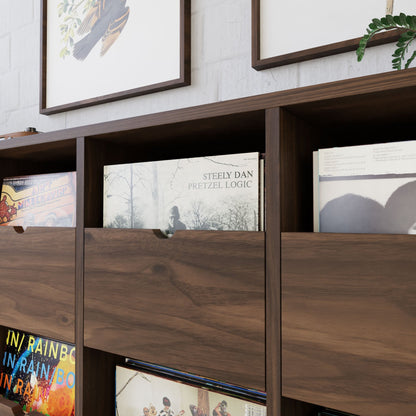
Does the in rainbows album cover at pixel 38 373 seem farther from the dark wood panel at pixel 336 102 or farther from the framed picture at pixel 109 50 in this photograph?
the framed picture at pixel 109 50

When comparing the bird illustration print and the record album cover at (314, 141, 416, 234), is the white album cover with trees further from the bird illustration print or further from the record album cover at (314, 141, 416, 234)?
the bird illustration print

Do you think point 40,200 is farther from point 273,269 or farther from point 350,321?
point 350,321

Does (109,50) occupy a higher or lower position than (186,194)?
higher

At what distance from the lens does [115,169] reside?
0.90 meters

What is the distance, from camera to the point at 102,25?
1404mm

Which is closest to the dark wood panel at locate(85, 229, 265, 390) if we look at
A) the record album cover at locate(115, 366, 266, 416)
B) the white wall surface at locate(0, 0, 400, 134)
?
the record album cover at locate(115, 366, 266, 416)

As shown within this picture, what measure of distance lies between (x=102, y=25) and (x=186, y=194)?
2.98 feet

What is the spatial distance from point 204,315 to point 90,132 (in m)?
0.46

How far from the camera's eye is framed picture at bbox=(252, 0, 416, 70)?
0.92 metres

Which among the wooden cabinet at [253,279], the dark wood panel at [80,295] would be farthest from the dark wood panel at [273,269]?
the dark wood panel at [80,295]

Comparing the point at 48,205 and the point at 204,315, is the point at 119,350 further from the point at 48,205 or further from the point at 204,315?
the point at 48,205

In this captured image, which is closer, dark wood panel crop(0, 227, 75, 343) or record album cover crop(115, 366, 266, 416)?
record album cover crop(115, 366, 266, 416)

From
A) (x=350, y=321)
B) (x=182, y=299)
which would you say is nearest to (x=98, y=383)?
(x=182, y=299)

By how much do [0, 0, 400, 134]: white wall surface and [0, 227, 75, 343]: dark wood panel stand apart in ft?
1.83
